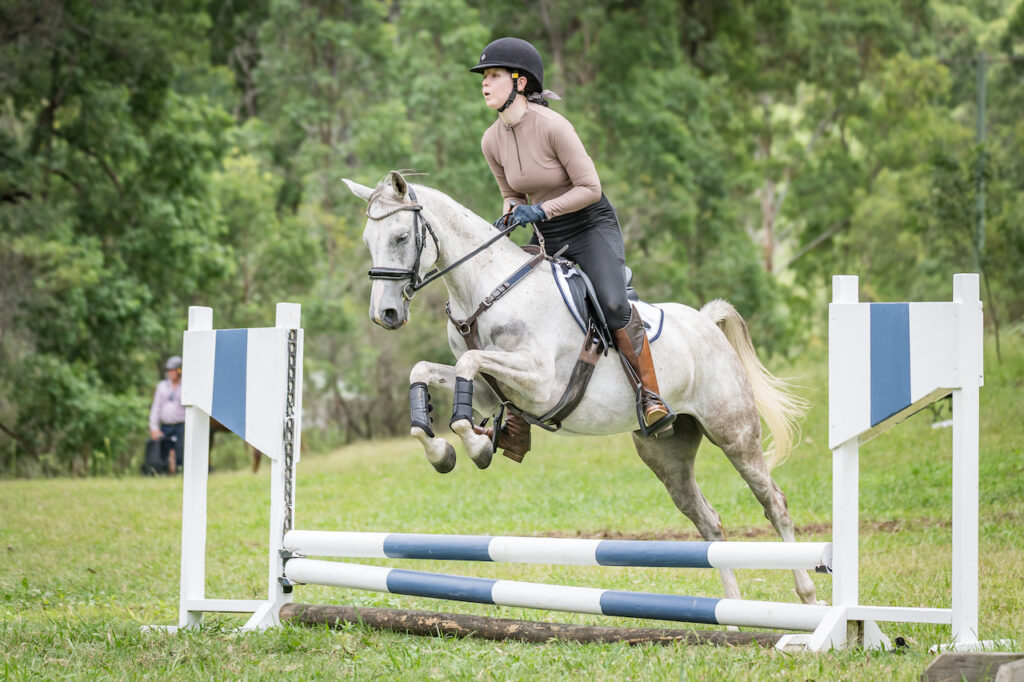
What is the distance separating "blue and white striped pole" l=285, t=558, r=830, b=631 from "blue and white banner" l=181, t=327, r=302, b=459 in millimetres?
651

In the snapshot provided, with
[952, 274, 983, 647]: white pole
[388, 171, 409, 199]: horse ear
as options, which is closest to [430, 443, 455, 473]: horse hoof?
[388, 171, 409, 199]: horse ear

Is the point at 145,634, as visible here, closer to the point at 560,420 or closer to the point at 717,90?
the point at 560,420

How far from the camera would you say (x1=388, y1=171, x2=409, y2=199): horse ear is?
4.78 meters

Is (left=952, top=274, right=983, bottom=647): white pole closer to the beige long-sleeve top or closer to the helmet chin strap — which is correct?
the beige long-sleeve top

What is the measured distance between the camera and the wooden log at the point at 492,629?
4258 mm

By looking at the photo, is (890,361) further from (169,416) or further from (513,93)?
(169,416)

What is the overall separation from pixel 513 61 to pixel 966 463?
261 cm

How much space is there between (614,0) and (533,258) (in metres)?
25.8

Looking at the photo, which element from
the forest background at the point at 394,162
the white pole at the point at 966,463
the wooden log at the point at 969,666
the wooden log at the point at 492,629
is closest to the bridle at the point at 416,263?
the wooden log at the point at 492,629

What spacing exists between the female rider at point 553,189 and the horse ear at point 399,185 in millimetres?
531

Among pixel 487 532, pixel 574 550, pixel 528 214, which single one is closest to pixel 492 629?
pixel 574 550

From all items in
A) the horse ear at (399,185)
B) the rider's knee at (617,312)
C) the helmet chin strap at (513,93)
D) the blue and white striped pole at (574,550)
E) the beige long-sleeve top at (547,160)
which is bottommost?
the blue and white striped pole at (574,550)

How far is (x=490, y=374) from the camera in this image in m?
4.87

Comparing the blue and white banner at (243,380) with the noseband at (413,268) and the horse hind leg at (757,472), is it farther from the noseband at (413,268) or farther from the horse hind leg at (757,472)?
the horse hind leg at (757,472)
